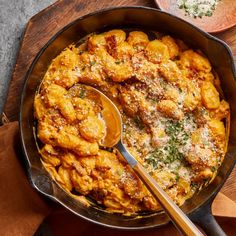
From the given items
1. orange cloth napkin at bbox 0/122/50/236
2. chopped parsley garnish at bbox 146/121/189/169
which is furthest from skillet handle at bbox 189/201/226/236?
orange cloth napkin at bbox 0/122/50/236

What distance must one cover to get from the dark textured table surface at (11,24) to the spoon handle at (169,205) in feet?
3.16

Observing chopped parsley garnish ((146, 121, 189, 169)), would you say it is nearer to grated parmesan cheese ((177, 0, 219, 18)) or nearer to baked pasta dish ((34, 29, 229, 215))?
baked pasta dish ((34, 29, 229, 215))

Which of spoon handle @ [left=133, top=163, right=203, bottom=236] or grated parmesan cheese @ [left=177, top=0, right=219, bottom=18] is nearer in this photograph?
spoon handle @ [left=133, top=163, right=203, bottom=236]

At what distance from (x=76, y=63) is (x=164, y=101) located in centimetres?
47

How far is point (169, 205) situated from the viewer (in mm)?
2217

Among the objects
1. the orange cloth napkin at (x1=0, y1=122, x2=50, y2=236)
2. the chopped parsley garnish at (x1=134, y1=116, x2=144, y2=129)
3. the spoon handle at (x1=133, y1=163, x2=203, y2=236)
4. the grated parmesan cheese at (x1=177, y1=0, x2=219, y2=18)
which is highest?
the grated parmesan cheese at (x1=177, y1=0, x2=219, y2=18)

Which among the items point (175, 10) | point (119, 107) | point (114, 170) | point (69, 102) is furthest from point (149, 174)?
point (175, 10)

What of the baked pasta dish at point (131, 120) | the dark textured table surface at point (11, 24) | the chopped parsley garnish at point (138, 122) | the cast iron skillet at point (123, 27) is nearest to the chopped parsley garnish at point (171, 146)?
the baked pasta dish at point (131, 120)

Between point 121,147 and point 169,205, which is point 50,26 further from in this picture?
point 169,205

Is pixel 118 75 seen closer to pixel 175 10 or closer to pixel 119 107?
pixel 119 107

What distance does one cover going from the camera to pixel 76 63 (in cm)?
257

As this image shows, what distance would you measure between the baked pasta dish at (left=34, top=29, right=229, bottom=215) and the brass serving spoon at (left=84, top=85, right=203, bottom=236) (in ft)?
0.12

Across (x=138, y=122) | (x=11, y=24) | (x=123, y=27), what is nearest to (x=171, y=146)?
(x=138, y=122)

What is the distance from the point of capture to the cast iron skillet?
2453 mm
